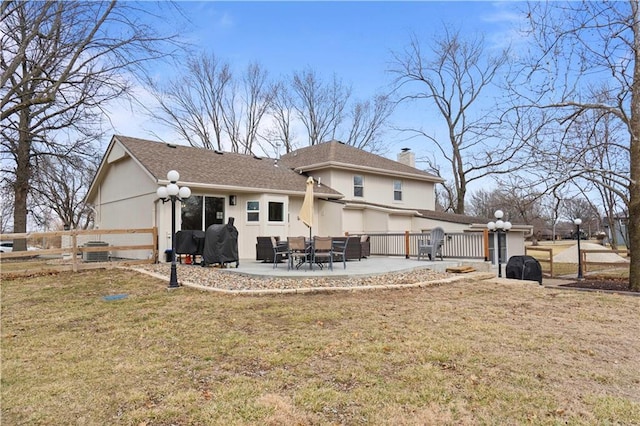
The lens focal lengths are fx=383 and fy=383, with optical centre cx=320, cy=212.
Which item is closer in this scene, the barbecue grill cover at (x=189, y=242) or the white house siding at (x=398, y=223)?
the barbecue grill cover at (x=189, y=242)

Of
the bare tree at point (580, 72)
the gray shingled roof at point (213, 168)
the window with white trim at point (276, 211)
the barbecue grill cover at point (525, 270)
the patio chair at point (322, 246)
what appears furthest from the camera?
the window with white trim at point (276, 211)

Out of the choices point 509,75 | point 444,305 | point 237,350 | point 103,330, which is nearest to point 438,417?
point 237,350

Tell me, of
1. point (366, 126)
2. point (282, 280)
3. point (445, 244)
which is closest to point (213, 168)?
point (282, 280)

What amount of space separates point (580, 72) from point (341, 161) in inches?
429

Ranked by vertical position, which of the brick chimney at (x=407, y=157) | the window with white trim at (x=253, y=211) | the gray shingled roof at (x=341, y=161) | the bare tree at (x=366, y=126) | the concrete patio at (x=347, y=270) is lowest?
the concrete patio at (x=347, y=270)

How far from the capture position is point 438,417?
3.00m

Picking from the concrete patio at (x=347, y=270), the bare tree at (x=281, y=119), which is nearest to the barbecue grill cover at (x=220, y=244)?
the concrete patio at (x=347, y=270)

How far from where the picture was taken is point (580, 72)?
399 inches

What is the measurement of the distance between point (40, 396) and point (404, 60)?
101ft

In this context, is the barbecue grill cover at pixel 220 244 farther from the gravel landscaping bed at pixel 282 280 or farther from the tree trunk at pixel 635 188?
the tree trunk at pixel 635 188

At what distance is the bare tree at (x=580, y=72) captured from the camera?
9273 mm

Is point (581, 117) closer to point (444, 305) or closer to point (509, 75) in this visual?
point (509, 75)

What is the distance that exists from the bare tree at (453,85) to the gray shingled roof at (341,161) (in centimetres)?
707

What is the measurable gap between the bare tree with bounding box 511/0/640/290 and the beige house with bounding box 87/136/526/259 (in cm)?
842
